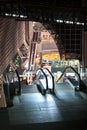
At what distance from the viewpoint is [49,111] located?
324 inches

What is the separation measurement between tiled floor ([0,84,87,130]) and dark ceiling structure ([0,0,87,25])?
3.40 meters

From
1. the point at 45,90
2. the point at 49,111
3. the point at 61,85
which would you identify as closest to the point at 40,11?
the point at 61,85

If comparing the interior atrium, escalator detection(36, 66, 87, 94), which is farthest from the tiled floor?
escalator detection(36, 66, 87, 94)

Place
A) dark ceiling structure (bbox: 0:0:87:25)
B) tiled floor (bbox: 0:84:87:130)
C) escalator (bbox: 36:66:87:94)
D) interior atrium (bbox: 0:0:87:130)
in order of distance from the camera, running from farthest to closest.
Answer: dark ceiling structure (bbox: 0:0:87:25), escalator (bbox: 36:66:87:94), interior atrium (bbox: 0:0:87:130), tiled floor (bbox: 0:84:87:130)

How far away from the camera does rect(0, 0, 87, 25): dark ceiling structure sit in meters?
11.5

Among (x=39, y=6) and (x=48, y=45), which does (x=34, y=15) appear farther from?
(x=48, y=45)

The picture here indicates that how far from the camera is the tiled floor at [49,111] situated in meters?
6.97

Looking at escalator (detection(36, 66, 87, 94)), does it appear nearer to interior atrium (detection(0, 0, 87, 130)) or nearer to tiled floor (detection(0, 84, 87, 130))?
interior atrium (detection(0, 0, 87, 130))

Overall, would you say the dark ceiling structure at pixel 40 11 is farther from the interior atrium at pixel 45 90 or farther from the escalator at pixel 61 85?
the escalator at pixel 61 85

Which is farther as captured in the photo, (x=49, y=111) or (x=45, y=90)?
(x=45, y=90)

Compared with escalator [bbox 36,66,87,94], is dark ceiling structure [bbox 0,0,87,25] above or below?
above

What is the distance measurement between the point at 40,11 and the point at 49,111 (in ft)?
16.8

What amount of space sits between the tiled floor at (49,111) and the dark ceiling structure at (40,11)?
3.40 metres

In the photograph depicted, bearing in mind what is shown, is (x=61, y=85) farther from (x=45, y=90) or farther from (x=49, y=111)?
(x=49, y=111)
